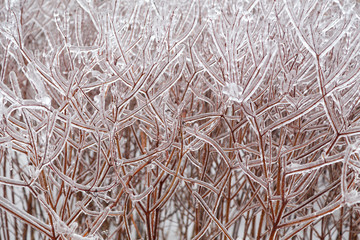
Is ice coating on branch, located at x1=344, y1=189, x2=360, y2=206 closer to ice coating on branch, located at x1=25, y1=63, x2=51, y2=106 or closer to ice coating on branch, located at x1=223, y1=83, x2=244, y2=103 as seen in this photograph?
ice coating on branch, located at x1=223, y1=83, x2=244, y2=103

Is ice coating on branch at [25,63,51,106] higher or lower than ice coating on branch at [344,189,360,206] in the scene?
higher

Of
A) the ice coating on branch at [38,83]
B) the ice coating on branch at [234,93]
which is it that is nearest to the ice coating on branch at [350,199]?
the ice coating on branch at [234,93]

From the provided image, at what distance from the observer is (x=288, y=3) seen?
167cm

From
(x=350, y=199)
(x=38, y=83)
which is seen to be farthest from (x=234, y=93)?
(x=38, y=83)

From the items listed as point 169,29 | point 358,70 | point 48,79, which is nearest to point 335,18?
point 358,70

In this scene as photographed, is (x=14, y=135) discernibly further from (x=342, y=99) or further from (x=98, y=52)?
(x=342, y=99)

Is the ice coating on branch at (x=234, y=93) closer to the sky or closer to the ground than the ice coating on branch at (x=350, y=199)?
closer to the sky

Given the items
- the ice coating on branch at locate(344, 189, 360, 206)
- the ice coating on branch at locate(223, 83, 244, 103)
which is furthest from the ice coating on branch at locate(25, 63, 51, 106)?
the ice coating on branch at locate(344, 189, 360, 206)

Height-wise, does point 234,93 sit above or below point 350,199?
above

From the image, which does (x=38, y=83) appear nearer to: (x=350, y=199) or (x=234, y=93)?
(x=234, y=93)

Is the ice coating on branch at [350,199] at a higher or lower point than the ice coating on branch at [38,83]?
lower

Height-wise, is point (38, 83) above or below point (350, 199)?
above

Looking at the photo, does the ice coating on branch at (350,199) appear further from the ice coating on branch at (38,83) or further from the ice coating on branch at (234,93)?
the ice coating on branch at (38,83)

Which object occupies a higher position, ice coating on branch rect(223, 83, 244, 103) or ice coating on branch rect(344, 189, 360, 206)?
ice coating on branch rect(223, 83, 244, 103)
